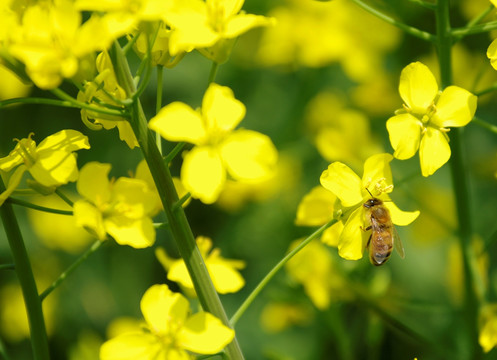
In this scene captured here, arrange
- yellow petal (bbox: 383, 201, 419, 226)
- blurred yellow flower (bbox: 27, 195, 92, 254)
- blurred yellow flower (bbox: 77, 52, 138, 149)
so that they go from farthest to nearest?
1. blurred yellow flower (bbox: 27, 195, 92, 254)
2. yellow petal (bbox: 383, 201, 419, 226)
3. blurred yellow flower (bbox: 77, 52, 138, 149)

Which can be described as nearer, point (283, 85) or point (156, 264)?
point (156, 264)

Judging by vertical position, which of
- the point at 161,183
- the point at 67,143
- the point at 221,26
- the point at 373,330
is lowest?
the point at 373,330

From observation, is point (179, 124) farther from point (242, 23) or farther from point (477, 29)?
point (477, 29)

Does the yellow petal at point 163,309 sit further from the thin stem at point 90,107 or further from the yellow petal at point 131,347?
the thin stem at point 90,107

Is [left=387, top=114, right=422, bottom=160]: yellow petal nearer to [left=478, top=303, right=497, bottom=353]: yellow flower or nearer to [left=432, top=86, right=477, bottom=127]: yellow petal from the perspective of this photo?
[left=432, top=86, right=477, bottom=127]: yellow petal

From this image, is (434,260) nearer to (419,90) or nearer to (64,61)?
(419,90)

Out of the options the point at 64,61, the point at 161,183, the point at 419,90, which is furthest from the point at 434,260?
the point at 64,61

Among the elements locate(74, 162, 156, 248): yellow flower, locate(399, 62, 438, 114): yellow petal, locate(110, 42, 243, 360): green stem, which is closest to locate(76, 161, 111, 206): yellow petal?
locate(74, 162, 156, 248): yellow flower
